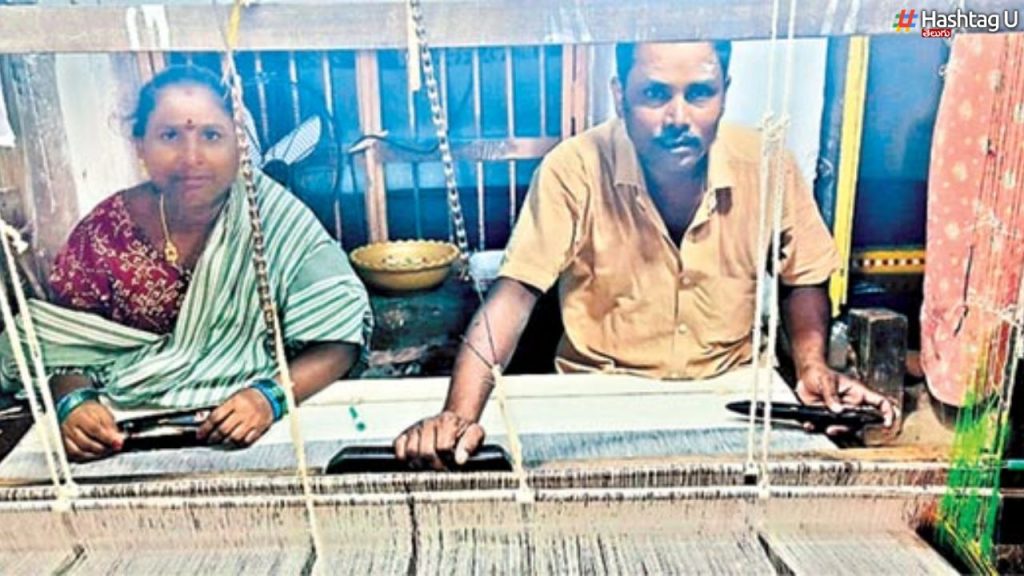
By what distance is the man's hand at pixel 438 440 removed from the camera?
3.87 ft

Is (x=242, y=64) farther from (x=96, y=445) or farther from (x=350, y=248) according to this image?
(x=96, y=445)

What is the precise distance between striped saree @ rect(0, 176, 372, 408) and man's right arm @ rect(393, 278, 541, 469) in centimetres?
14

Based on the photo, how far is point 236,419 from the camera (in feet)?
3.89

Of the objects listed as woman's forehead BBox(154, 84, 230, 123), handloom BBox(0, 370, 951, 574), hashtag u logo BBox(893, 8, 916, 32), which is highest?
hashtag u logo BBox(893, 8, 916, 32)

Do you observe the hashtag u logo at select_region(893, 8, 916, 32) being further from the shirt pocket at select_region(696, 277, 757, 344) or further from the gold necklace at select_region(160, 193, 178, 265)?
the gold necklace at select_region(160, 193, 178, 265)

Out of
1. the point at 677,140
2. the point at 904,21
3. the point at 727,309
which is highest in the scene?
the point at 904,21

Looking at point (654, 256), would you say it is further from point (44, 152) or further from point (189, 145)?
point (44, 152)

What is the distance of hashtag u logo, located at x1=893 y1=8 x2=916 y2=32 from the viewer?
3.48 feet

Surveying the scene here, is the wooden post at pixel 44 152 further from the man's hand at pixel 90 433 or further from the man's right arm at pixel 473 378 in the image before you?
the man's right arm at pixel 473 378

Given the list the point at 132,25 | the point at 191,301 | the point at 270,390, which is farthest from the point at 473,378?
the point at 132,25

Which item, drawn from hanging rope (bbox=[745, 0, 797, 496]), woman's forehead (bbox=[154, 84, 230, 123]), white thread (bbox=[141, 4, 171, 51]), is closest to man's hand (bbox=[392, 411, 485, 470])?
hanging rope (bbox=[745, 0, 797, 496])

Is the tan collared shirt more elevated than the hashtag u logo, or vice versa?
the hashtag u logo

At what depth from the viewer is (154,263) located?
1.14m

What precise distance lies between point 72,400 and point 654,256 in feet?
2.61
